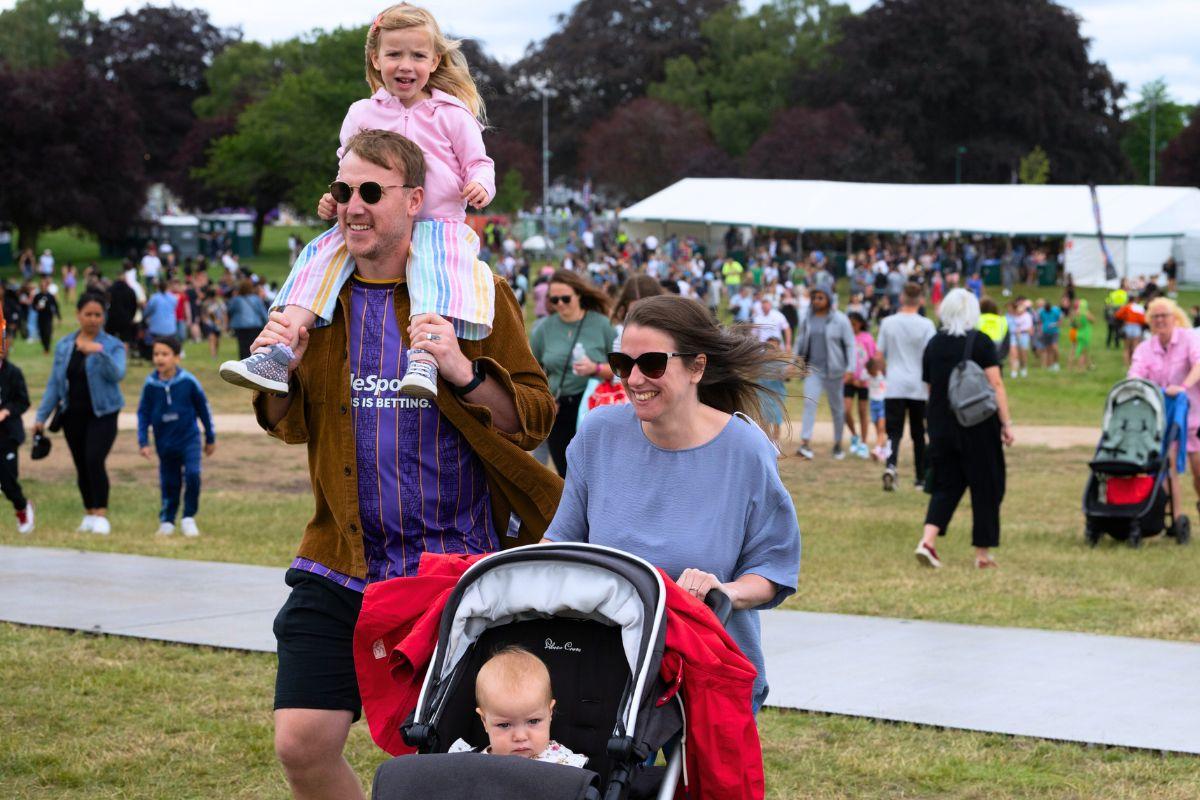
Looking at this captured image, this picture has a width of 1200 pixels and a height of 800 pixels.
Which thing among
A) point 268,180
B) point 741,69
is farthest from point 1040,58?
point 268,180

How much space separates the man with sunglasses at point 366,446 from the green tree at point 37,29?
99968 mm

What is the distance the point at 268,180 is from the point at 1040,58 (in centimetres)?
3757

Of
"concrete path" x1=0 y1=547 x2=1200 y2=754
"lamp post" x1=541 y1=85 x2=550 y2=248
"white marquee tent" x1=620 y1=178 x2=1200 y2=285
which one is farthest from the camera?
"lamp post" x1=541 y1=85 x2=550 y2=248

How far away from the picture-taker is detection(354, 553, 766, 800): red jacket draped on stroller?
3.62 m

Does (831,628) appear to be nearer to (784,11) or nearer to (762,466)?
(762,466)

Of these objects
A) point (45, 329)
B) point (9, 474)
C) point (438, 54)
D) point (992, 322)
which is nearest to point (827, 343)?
point (992, 322)

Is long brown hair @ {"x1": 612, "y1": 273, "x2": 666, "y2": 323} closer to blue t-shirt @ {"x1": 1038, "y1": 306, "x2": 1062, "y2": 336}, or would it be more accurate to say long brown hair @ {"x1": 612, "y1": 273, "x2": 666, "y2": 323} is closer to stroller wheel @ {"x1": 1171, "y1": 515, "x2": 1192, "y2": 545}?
stroller wheel @ {"x1": 1171, "y1": 515, "x2": 1192, "y2": 545}

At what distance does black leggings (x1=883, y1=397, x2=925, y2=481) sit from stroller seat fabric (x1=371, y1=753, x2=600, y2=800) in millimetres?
12593

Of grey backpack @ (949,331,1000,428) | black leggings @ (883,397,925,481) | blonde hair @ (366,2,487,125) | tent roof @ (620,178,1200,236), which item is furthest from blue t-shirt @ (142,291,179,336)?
tent roof @ (620,178,1200,236)

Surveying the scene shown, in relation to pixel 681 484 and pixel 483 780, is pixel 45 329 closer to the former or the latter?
pixel 681 484

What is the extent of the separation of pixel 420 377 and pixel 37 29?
10807 centimetres

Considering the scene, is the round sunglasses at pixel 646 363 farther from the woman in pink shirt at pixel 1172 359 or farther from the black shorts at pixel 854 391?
the black shorts at pixel 854 391

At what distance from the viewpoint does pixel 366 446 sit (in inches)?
166

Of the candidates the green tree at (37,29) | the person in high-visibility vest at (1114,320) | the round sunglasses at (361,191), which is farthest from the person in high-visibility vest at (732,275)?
the green tree at (37,29)
